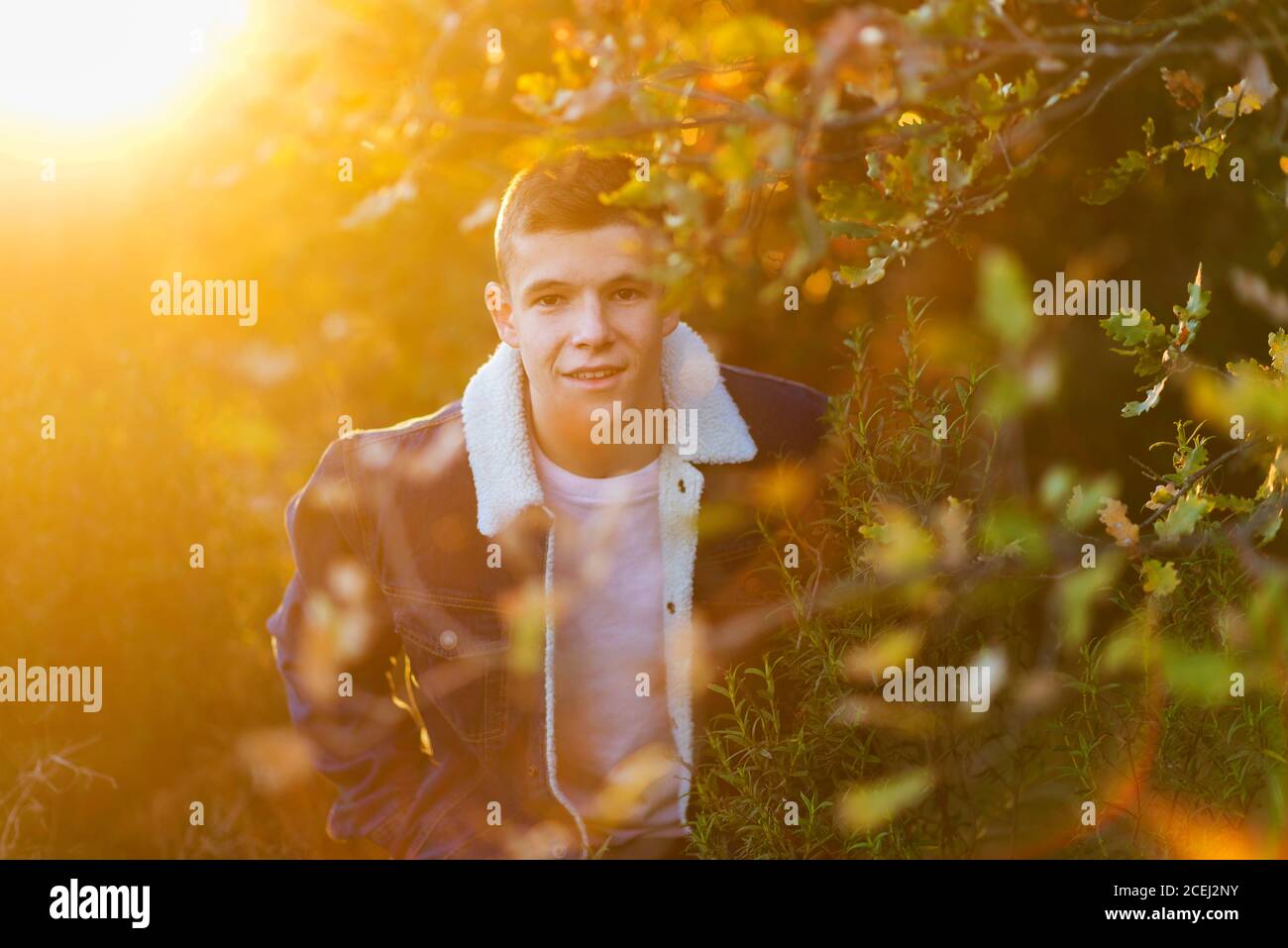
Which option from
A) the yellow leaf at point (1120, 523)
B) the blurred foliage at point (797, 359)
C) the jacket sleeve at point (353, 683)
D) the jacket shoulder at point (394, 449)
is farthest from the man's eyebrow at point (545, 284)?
the yellow leaf at point (1120, 523)

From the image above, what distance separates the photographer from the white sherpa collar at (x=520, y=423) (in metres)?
3.58

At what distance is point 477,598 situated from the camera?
361 centimetres

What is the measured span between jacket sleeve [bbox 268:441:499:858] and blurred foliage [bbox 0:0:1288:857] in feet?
1.04

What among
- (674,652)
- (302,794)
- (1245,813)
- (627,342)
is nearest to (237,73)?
(627,342)

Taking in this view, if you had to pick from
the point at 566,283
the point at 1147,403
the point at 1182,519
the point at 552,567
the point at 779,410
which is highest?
the point at 566,283

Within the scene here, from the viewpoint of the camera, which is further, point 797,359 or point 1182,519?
point 797,359

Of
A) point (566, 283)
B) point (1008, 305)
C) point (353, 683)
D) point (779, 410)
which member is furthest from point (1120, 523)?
point (353, 683)

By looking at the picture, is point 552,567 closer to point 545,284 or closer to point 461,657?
point 461,657

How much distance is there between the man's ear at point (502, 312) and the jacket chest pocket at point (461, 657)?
30.7 inches

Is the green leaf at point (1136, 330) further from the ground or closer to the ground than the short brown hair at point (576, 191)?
Answer: closer to the ground

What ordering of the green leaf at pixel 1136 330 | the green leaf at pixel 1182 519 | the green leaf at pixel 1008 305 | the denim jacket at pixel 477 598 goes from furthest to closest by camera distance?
the denim jacket at pixel 477 598 → the green leaf at pixel 1136 330 → the green leaf at pixel 1182 519 → the green leaf at pixel 1008 305

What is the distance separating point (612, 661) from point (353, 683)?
2.65ft

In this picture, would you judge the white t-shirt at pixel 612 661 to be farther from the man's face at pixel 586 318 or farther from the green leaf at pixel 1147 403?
the green leaf at pixel 1147 403
